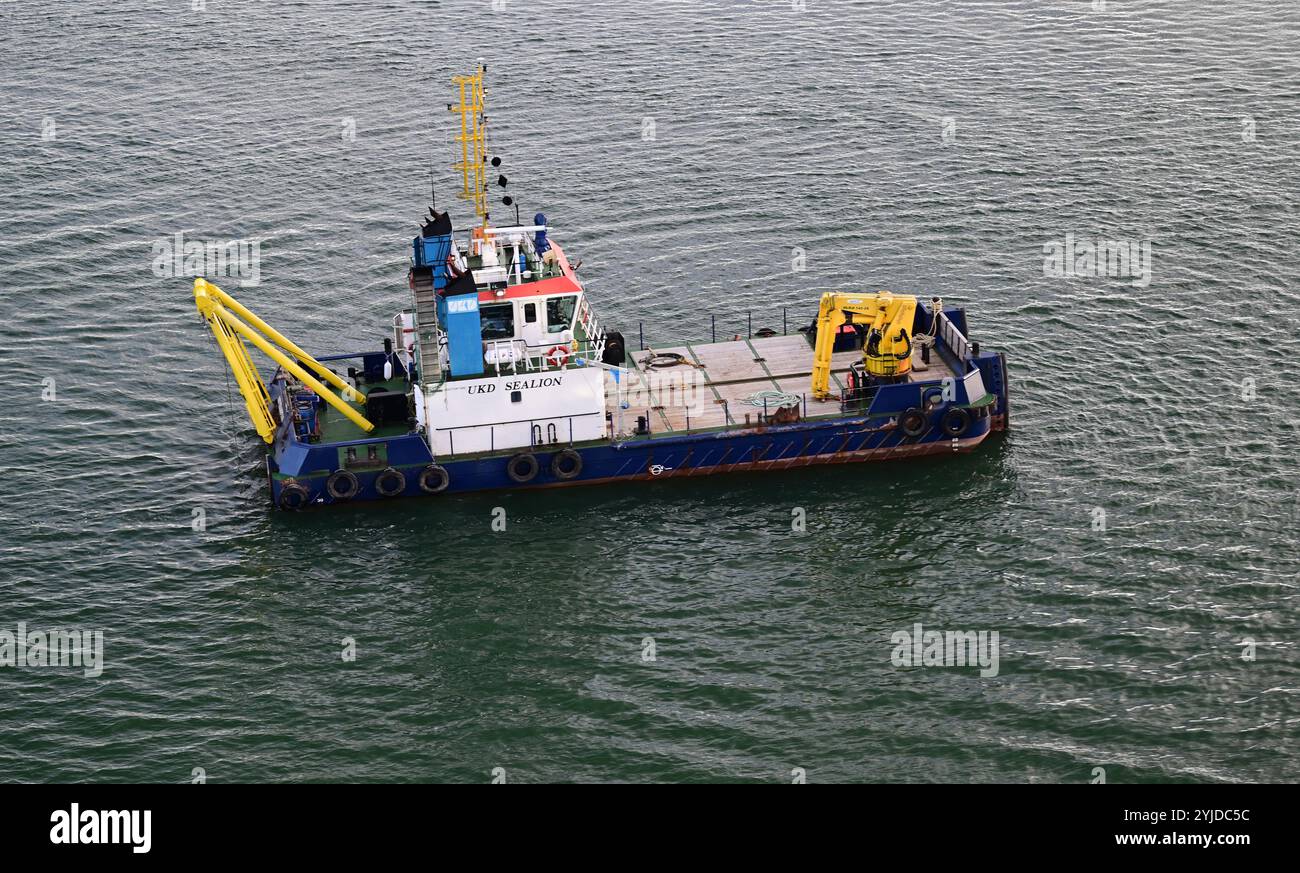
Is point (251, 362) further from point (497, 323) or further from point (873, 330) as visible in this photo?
point (873, 330)

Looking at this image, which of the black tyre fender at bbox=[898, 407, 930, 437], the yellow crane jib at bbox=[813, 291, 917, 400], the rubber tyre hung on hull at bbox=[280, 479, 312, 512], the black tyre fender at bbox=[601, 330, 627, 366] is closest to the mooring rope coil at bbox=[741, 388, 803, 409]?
the yellow crane jib at bbox=[813, 291, 917, 400]

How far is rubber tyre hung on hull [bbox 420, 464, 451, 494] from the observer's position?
53625 mm

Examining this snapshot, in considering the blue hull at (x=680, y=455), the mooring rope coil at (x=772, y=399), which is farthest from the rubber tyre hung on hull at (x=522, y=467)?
the mooring rope coil at (x=772, y=399)

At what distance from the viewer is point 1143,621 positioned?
155 feet

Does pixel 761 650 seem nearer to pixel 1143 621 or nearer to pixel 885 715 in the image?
pixel 885 715

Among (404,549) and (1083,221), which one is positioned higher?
(1083,221)

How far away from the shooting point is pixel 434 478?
5372 centimetres

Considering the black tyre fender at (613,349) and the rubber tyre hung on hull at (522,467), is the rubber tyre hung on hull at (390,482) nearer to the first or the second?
the rubber tyre hung on hull at (522,467)

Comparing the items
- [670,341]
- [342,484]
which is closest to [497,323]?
[342,484]

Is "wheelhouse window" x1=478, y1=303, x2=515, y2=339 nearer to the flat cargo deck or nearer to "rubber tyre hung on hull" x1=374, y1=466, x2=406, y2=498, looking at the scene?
the flat cargo deck

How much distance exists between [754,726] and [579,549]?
10.7 metres

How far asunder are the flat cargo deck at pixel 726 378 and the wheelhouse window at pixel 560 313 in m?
3.16

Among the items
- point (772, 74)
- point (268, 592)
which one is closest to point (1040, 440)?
point (268, 592)

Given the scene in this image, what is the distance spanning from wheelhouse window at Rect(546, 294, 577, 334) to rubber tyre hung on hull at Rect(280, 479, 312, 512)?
30.6 ft
